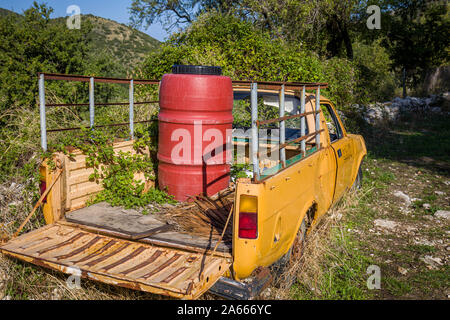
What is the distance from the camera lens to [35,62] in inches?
472

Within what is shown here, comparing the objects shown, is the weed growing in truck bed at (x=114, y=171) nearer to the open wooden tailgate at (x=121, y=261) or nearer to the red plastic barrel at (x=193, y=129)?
the red plastic barrel at (x=193, y=129)

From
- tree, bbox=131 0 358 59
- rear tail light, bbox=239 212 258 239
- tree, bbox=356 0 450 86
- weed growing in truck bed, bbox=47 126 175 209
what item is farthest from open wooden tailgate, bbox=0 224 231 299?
tree, bbox=356 0 450 86

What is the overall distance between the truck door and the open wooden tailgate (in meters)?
2.47

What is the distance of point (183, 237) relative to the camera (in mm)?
3318

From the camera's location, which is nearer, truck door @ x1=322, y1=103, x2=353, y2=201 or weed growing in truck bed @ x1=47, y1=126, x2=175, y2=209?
weed growing in truck bed @ x1=47, y1=126, x2=175, y2=209

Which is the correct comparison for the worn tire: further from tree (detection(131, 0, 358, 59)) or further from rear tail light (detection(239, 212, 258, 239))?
tree (detection(131, 0, 358, 59))

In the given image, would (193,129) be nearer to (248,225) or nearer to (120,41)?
(248,225)

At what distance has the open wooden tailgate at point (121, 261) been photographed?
2619mm

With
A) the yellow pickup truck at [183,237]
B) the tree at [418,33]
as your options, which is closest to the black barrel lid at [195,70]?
the yellow pickup truck at [183,237]

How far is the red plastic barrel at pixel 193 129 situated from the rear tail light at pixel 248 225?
1.48m

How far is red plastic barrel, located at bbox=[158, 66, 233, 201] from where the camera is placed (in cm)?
419
